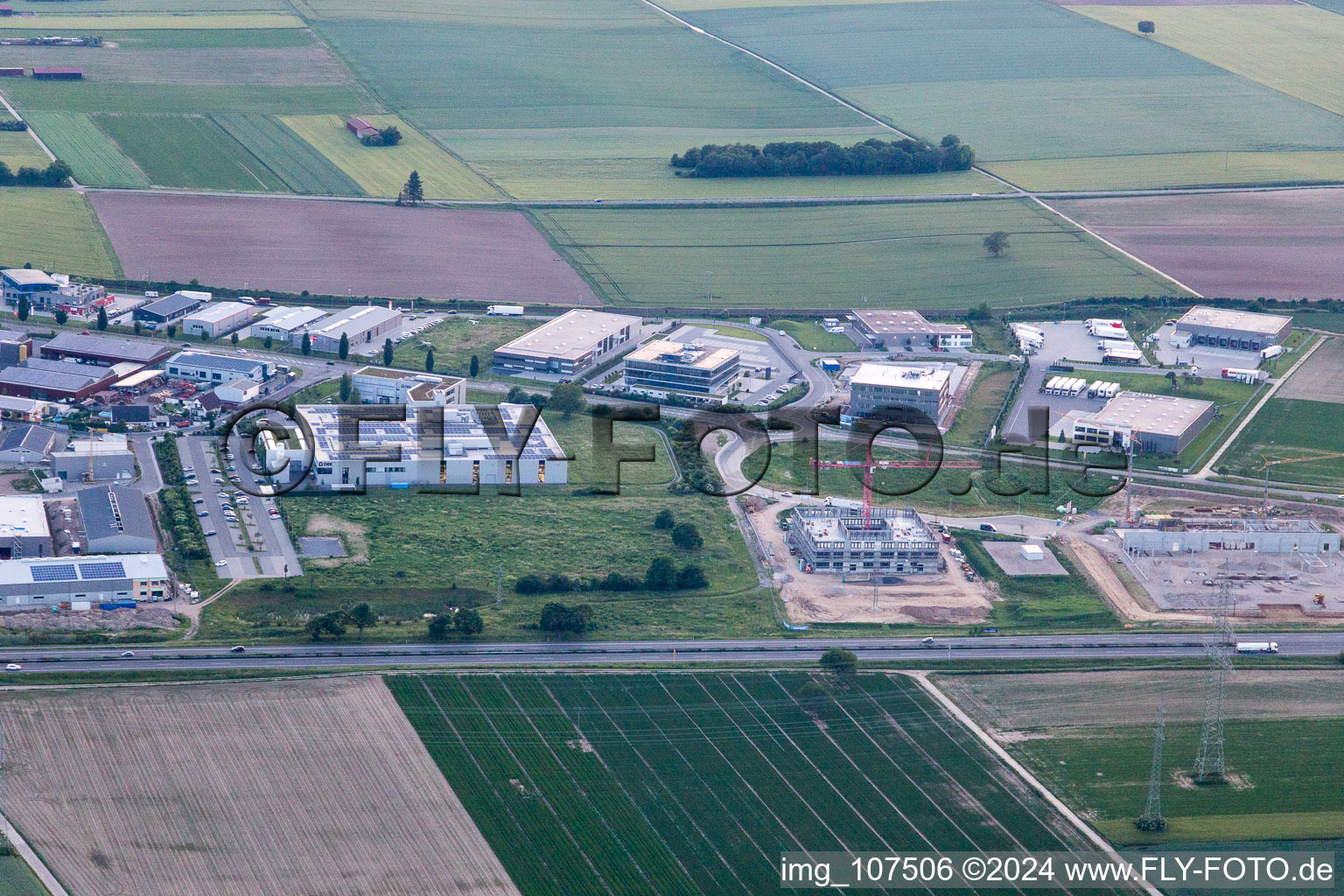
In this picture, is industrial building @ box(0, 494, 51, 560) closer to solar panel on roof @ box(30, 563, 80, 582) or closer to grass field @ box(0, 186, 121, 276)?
solar panel on roof @ box(30, 563, 80, 582)

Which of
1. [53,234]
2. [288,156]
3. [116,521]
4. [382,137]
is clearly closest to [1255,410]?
[116,521]

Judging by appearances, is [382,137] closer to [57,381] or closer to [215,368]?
[215,368]

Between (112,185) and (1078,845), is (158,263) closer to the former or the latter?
(112,185)

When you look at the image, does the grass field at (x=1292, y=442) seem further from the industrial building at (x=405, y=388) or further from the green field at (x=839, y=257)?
the industrial building at (x=405, y=388)

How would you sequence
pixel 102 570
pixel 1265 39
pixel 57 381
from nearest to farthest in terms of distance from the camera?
pixel 102 570 → pixel 57 381 → pixel 1265 39

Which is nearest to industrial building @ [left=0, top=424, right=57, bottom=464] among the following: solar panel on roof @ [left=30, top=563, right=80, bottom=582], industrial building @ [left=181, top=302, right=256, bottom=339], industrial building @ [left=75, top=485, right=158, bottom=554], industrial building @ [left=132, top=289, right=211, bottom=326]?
industrial building @ [left=75, top=485, right=158, bottom=554]

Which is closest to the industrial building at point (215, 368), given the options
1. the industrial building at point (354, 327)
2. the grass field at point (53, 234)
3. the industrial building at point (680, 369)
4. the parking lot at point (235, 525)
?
the industrial building at point (354, 327)
